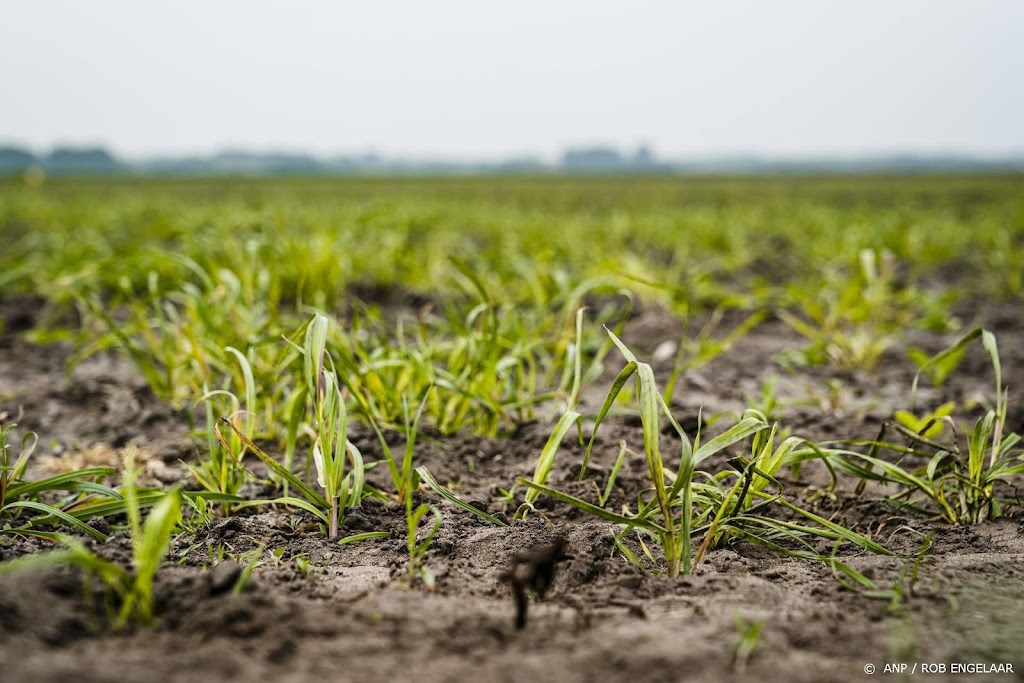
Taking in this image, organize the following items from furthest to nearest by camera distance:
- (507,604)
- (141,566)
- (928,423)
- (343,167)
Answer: (343,167) < (928,423) < (507,604) < (141,566)

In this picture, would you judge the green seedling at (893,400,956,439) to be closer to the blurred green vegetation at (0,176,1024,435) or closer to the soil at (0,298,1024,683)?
the soil at (0,298,1024,683)

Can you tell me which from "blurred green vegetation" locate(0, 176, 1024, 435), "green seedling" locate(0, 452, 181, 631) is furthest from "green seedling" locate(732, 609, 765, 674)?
"blurred green vegetation" locate(0, 176, 1024, 435)

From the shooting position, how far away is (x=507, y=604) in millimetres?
1058

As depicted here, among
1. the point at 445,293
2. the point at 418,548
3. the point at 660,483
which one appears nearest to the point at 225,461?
the point at 418,548

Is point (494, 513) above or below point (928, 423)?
below

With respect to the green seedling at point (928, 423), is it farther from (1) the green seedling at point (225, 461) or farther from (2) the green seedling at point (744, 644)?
(1) the green seedling at point (225, 461)

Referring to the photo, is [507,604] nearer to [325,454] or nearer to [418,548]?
[418,548]

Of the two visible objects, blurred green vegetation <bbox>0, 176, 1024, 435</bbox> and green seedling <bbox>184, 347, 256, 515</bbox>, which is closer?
green seedling <bbox>184, 347, 256, 515</bbox>

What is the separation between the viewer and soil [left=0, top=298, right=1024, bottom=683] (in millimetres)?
835

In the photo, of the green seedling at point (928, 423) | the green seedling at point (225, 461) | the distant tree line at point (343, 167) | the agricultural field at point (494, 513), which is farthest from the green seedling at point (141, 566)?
the distant tree line at point (343, 167)

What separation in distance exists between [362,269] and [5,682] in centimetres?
321

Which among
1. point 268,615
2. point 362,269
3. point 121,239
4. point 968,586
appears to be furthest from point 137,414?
point 121,239

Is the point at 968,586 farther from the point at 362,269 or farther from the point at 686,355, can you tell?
the point at 362,269

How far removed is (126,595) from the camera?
0.89 m
